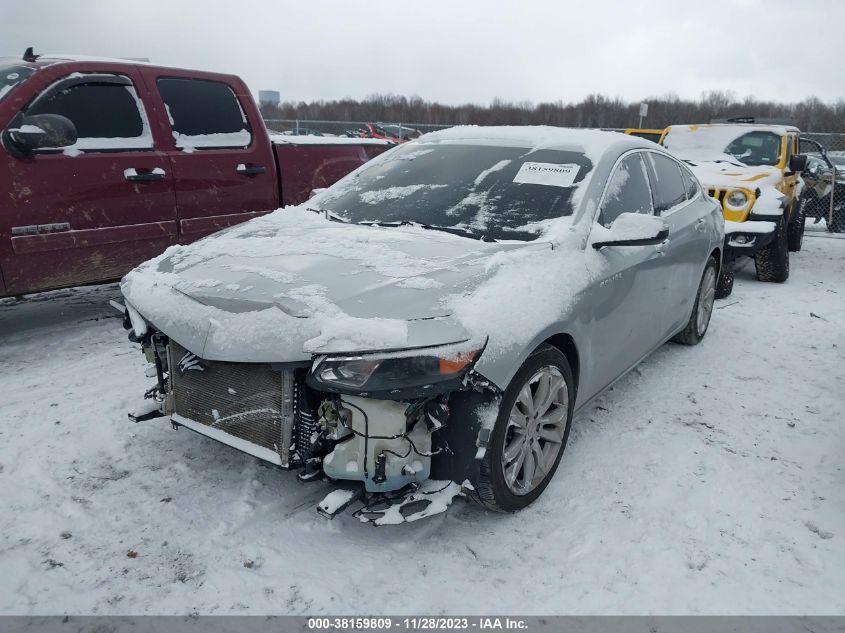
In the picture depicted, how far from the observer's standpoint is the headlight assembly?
7.13 m

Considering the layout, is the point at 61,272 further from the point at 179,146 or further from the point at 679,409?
the point at 679,409

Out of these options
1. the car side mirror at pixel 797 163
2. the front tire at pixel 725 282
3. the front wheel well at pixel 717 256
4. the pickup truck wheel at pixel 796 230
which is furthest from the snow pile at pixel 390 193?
the pickup truck wheel at pixel 796 230

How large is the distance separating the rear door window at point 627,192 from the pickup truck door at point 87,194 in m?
3.29

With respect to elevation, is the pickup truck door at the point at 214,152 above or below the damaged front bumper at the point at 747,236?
above

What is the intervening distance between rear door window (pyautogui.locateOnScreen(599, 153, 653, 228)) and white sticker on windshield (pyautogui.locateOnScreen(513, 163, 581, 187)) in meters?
0.21

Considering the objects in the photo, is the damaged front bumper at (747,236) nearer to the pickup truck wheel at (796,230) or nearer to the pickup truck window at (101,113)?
the pickup truck wheel at (796,230)

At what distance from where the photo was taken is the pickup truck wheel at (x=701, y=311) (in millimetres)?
4949

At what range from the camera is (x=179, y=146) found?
488cm

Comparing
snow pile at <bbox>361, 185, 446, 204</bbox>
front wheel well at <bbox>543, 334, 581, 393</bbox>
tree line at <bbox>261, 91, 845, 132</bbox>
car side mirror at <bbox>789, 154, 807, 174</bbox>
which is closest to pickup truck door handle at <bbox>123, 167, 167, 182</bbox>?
snow pile at <bbox>361, 185, 446, 204</bbox>

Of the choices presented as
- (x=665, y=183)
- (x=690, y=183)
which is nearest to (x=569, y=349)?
(x=665, y=183)

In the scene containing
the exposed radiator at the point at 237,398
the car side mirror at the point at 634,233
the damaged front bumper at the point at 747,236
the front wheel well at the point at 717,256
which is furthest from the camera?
the damaged front bumper at the point at 747,236

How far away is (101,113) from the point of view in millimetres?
4527

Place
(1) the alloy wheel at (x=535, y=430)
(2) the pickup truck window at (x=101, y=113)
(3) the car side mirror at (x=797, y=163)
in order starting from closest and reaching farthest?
(1) the alloy wheel at (x=535, y=430), (2) the pickup truck window at (x=101, y=113), (3) the car side mirror at (x=797, y=163)

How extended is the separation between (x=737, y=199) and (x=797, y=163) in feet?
4.01
